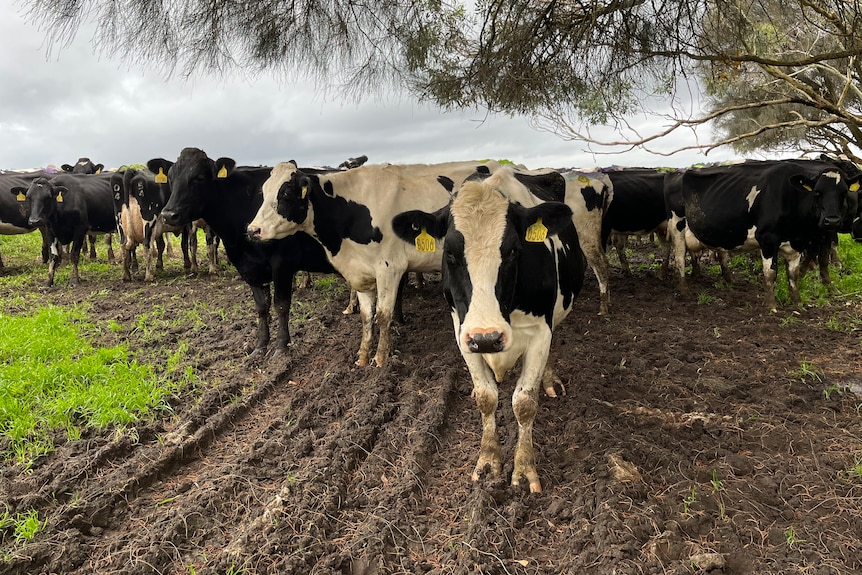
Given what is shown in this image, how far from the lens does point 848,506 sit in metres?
3.12

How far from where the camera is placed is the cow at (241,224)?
654 centimetres

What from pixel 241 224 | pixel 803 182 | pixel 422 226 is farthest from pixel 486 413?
pixel 803 182

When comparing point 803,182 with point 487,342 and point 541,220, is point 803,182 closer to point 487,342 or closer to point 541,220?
point 541,220

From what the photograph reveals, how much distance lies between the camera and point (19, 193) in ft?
39.0

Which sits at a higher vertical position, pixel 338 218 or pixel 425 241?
pixel 338 218

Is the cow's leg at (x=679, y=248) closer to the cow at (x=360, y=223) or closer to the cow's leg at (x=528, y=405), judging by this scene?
the cow at (x=360, y=223)

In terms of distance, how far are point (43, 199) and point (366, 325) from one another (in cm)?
838

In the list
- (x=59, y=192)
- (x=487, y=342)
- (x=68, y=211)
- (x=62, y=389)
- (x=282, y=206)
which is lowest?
(x=62, y=389)

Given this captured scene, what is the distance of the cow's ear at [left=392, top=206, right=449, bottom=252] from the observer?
3.89 meters

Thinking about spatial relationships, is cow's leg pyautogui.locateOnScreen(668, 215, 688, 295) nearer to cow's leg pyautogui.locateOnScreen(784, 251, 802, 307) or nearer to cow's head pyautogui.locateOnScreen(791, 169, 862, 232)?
cow's leg pyautogui.locateOnScreen(784, 251, 802, 307)

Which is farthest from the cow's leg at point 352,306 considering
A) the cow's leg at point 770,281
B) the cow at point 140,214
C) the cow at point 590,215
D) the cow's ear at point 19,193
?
the cow's ear at point 19,193

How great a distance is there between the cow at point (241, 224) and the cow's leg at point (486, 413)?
10.8ft

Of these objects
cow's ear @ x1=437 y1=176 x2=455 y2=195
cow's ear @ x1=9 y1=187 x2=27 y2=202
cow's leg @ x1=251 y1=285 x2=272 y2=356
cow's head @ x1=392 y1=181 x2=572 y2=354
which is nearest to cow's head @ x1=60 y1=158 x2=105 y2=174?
cow's ear @ x1=9 y1=187 x2=27 y2=202

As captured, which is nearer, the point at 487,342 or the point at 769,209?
the point at 487,342
